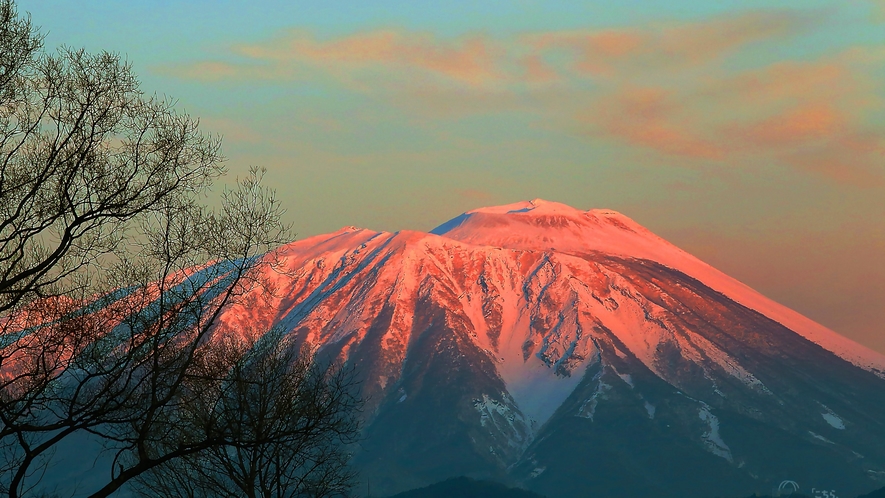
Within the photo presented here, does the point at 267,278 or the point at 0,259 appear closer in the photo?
the point at 0,259

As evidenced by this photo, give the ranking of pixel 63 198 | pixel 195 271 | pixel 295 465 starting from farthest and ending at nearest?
pixel 295 465
pixel 195 271
pixel 63 198

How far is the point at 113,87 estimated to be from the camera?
55.2 feet

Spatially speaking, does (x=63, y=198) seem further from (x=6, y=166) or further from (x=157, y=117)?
(x=157, y=117)

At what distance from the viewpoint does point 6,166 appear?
1598 centimetres

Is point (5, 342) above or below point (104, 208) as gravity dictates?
below

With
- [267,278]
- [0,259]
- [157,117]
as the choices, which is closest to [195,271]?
[267,278]

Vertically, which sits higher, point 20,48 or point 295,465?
point 20,48

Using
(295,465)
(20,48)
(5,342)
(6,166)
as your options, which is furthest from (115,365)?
(295,465)

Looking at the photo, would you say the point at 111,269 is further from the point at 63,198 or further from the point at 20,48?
the point at 20,48

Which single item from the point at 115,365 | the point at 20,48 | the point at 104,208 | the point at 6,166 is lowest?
the point at 115,365

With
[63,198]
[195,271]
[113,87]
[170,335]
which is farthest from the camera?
[195,271]

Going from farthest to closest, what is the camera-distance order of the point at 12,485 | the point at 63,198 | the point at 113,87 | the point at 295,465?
the point at 295,465
the point at 113,87
the point at 63,198
the point at 12,485

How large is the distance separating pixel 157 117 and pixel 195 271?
3.42m

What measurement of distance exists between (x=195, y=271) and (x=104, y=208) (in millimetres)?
3703
